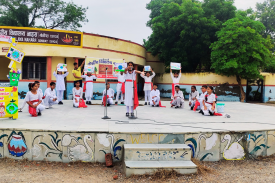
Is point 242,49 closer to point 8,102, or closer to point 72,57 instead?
point 72,57

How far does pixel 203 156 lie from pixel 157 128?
3.72 feet

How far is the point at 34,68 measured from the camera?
47.6 ft

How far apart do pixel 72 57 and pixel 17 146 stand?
11.0m

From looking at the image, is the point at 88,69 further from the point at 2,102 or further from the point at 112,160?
the point at 112,160

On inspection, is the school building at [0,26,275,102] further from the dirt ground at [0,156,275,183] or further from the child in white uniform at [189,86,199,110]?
the dirt ground at [0,156,275,183]

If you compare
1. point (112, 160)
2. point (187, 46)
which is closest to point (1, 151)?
point (112, 160)

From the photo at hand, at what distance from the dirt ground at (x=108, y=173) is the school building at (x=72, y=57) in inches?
389

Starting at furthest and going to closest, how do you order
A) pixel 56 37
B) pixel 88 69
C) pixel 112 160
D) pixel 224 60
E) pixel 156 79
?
1. pixel 156 79
2. pixel 224 60
3. pixel 56 37
4. pixel 88 69
5. pixel 112 160

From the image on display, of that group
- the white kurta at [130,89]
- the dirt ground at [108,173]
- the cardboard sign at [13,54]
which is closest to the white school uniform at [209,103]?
the white kurta at [130,89]

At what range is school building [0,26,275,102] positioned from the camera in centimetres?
1396

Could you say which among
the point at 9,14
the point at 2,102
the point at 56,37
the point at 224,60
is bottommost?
the point at 2,102

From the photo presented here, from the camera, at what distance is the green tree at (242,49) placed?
48.4 ft

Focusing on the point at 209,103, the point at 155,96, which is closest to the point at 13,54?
the point at 155,96

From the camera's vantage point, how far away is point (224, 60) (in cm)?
1527
